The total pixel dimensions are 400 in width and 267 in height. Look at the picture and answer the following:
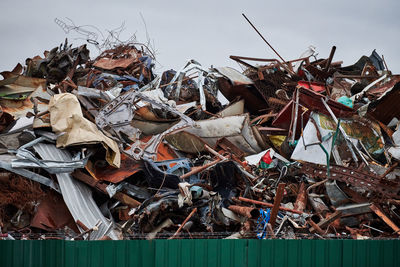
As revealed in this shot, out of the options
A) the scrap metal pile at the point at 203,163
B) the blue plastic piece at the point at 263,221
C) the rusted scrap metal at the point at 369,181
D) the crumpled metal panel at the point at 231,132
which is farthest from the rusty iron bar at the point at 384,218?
the crumpled metal panel at the point at 231,132

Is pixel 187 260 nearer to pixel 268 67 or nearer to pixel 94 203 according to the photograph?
pixel 94 203

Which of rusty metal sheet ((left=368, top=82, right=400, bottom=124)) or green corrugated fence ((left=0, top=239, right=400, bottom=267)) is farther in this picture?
rusty metal sheet ((left=368, top=82, right=400, bottom=124))

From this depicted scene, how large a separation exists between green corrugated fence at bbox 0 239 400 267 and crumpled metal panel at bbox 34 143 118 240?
8.27ft

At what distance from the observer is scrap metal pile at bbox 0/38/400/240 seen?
24.6 ft

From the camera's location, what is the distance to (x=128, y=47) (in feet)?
47.7

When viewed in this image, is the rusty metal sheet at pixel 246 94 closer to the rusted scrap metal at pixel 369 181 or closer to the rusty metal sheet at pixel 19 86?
the rusty metal sheet at pixel 19 86

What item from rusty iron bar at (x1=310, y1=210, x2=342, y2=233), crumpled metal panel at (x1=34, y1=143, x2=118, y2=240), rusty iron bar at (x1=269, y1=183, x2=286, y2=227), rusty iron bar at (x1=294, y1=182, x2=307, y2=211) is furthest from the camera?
rusty iron bar at (x1=294, y1=182, x2=307, y2=211)

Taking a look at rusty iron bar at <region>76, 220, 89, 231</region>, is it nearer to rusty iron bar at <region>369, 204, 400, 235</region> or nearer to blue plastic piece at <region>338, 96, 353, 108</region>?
rusty iron bar at <region>369, 204, 400, 235</region>

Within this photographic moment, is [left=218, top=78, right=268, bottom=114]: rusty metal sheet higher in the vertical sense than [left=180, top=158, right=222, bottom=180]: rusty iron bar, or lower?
higher

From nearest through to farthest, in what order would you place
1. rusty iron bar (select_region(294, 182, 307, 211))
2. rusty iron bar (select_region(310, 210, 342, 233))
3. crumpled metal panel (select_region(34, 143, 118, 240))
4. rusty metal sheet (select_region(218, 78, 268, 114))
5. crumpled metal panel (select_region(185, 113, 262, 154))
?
rusty iron bar (select_region(310, 210, 342, 233))
crumpled metal panel (select_region(34, 143, 118, 240))
rusty iron bar (select_region(294, 182, 307, 211))
crumpled metal panel (select_region(185, 113, 262, 154))
rusty metal sheet (select_region(218, 78, 268, 114))

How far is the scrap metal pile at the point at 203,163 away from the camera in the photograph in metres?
7.48

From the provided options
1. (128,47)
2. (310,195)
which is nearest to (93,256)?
(310,195)

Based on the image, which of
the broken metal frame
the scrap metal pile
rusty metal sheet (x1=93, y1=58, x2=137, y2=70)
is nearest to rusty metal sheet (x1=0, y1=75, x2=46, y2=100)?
the scrap metal pile

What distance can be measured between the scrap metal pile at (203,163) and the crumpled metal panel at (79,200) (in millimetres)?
18
